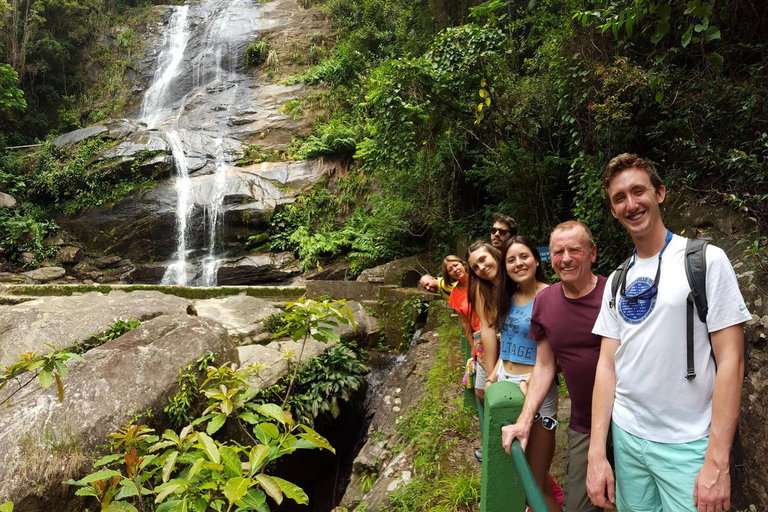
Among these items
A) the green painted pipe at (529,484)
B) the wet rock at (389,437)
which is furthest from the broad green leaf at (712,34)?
the wet rock at (389,437)

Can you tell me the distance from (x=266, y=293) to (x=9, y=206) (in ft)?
38.5

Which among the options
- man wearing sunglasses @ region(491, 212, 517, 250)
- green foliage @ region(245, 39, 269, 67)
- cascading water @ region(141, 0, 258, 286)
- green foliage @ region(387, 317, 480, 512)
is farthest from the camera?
green foliage @ region(245, 39, 269, 67)

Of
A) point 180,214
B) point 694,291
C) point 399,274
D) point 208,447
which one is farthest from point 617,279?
point 180,214

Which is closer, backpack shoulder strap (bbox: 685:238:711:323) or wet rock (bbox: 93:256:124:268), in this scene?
backpack shoulder strap (bbox: 685:238:711:323)

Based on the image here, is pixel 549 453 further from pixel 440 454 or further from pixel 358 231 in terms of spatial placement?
pixel 358 231

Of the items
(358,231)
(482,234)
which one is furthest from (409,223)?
(358,231)

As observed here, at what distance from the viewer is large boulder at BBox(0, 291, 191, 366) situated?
14.8 ft

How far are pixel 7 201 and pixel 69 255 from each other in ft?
9.77

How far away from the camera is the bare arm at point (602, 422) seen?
4.64ft

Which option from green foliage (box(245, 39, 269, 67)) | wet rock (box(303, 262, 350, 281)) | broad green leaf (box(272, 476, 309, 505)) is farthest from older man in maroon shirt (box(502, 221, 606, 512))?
green foliage (box(245, 39, 269, 67))

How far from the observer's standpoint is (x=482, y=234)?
7992 mm

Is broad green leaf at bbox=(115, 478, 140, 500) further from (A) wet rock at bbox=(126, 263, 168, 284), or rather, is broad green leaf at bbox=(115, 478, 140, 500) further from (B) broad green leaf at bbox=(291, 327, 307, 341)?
(A) wet rock at bbox=(126, 263, 168, 284)

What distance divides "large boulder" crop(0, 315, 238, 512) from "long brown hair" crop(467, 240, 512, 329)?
325 cm

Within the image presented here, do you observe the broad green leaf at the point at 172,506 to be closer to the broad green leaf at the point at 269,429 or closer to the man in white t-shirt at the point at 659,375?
the broad green leaf at the point at 269,429
